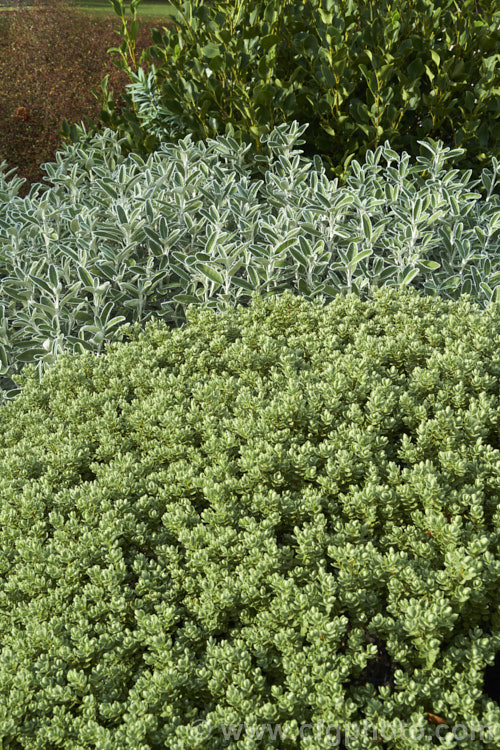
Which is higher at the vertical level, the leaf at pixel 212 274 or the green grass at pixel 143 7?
the green grass at pixel 143 7

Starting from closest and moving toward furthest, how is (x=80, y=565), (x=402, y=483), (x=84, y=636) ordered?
(x=84, y=636), (x=80, y=565), (x=402, y=483)

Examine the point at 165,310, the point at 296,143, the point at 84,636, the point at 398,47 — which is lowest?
the point at 165,310

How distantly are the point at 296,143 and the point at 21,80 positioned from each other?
7.58 m

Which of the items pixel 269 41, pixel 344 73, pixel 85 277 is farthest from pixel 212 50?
pixel 85 277

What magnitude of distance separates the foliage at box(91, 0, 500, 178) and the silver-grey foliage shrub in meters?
0.30

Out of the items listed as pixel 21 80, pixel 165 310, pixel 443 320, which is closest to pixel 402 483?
pixel 443 320

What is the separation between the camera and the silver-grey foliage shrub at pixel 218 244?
11.5 feet

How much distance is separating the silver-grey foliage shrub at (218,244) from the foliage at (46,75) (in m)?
3.18

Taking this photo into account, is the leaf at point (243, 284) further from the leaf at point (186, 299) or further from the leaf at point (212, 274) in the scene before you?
the leaf at point (186, 299)

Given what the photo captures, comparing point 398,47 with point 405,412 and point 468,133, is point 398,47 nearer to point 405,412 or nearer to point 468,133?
point 468,133

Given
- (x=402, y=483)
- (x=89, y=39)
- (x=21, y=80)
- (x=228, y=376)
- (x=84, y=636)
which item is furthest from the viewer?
(x=89, y=39)

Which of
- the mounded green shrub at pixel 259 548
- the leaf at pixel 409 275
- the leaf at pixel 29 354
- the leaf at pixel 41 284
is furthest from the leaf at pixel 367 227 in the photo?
the leaf at pixel 29 354

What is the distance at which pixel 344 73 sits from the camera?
4.28 meters

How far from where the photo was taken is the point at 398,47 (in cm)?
427
